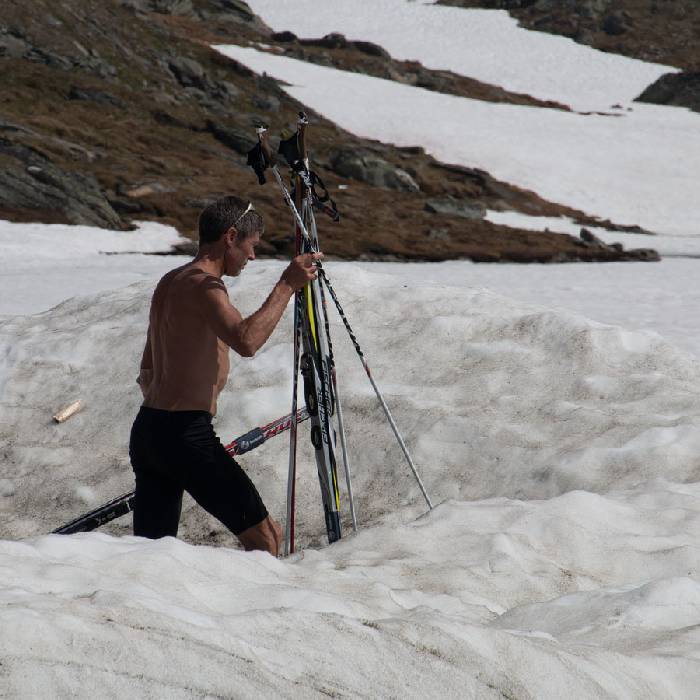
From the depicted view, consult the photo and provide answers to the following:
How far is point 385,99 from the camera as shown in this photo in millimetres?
56156

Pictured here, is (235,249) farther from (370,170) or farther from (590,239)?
(370,170)

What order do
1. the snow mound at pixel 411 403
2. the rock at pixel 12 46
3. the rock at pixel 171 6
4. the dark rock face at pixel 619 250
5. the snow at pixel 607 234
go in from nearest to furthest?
the snow mound at pixel 411 403 < the dark rock face at pixel 619 250 < the snow at pixel 607 234 < the rock at pixel 12 46 < the rock at pixel 171 6

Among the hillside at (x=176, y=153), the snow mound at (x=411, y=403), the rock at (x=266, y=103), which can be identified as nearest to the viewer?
the snow mound at (x=411, y=403)

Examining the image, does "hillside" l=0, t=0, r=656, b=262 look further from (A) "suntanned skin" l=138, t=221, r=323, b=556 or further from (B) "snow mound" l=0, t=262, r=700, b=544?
(A) "suntanned skin" l=138, t=221, r=323, b=556

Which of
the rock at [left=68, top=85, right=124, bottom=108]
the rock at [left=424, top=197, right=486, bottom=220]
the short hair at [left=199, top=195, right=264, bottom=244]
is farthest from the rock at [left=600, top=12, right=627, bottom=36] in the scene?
the short hair at [left=199, top=195, right=264, bottom=244]

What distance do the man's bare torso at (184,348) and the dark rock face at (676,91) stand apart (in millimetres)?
58077

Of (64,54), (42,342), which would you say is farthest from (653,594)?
(64,54)

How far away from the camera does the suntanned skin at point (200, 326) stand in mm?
4879

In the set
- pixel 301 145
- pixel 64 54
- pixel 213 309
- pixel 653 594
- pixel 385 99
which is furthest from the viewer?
pixel 385 99

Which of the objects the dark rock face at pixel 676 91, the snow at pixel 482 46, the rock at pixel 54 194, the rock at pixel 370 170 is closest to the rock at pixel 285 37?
the snow at pixel 482 46

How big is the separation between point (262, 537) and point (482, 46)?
76004mm

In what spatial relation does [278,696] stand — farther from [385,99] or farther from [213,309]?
[385,99]

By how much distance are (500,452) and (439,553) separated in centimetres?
241

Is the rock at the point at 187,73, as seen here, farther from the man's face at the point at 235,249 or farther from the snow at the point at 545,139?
the man's face at the point at 235,249
